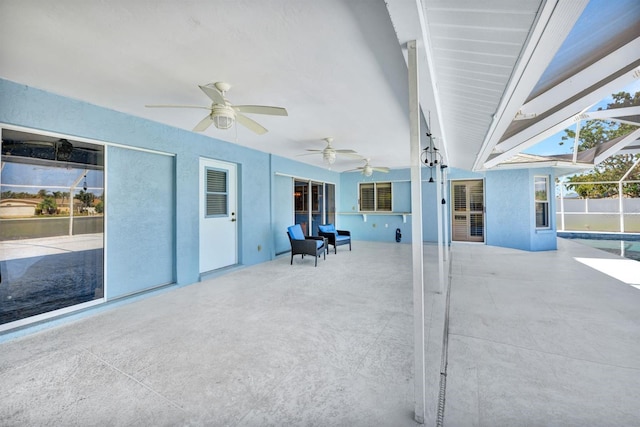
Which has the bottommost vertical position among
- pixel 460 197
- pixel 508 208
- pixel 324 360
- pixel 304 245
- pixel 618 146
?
pixel 324 360

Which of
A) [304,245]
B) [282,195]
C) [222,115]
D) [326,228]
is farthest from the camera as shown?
[326,228]

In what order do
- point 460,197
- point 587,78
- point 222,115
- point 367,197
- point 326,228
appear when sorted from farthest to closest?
point 367,197 → point 460,197 → point 326,228 → point 587,78 → point 222,115

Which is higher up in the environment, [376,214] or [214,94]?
A: [214,94]

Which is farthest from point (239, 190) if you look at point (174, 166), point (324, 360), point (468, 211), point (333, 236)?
point (468, 211)

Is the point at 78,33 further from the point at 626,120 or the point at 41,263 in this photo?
the point at 626,120

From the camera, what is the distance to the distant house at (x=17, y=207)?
2.69 meters

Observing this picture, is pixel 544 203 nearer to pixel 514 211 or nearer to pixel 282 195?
pixel 514 211

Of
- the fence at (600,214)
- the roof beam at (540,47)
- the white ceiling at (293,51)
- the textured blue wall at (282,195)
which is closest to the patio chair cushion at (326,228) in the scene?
the textured blue wall at (282,195)

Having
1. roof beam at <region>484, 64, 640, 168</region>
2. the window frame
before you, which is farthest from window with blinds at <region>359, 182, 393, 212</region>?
the window frame

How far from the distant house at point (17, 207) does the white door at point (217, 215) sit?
2.06m

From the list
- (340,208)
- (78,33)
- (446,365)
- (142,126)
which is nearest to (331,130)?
(142,126)

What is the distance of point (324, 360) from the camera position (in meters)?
2.14

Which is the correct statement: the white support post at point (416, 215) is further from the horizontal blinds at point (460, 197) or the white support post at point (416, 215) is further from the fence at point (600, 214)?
the fence at point (600, 214)

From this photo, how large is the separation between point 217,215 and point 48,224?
2.28 m
